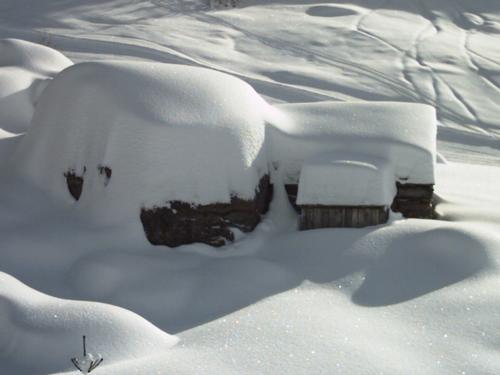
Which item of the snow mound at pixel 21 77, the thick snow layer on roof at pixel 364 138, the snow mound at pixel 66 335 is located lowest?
the snow mound at pixel 21 77

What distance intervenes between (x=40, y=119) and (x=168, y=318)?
256 cm

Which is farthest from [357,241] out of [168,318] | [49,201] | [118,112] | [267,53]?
[267,53]

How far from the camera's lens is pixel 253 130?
6176mm

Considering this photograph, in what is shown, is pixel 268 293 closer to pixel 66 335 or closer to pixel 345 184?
pixel 345 184

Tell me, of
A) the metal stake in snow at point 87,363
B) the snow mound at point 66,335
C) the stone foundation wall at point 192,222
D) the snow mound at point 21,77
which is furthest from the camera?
the snow mound at point 21,77

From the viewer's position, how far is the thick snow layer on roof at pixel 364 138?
6266 millimetres

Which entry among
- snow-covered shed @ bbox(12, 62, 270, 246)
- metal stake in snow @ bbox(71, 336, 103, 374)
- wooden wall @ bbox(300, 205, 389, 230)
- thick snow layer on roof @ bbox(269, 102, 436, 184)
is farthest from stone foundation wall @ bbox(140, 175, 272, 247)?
metal stake in snow @ bbox(71, 336, 103, 374)

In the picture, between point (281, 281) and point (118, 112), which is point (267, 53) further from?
point (281, 281)

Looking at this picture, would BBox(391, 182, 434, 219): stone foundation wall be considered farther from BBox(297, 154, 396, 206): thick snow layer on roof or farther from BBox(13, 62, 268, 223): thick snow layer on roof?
BBox(13, 62, 268, 223): thick snow layer on roof

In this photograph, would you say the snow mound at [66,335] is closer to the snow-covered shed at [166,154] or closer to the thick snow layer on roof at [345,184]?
the snow-covered shed at [166,154]

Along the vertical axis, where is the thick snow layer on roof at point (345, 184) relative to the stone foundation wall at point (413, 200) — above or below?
above

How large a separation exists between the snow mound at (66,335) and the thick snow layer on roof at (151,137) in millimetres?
1512

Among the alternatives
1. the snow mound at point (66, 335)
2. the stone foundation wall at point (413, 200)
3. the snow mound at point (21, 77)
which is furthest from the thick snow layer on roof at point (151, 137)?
the snow mound at point (21, 77)

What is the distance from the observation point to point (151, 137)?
596 cm
